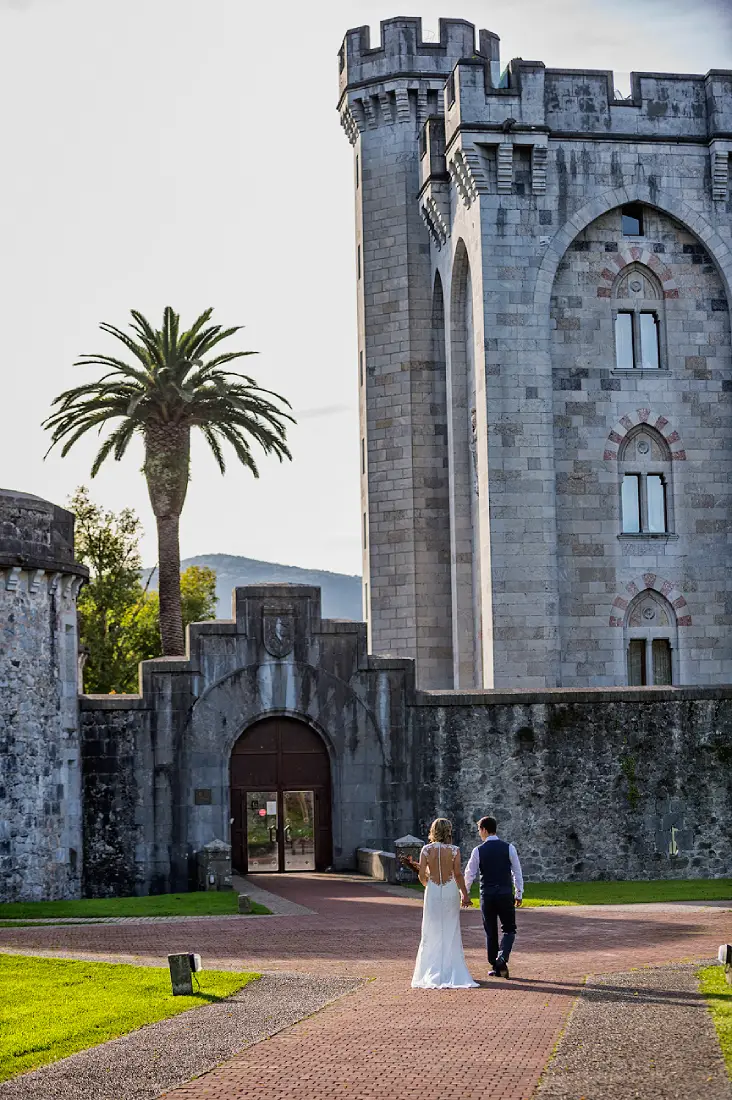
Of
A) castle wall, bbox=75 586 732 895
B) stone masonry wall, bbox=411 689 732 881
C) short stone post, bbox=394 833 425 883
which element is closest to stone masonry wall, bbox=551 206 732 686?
stone masonry wall, bbox=411 689 732 881

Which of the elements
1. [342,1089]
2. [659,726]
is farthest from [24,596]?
[342,1089]

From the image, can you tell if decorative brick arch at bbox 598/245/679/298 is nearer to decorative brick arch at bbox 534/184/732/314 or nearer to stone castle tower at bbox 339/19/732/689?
stone castle tower at bbox 339/19/732/689

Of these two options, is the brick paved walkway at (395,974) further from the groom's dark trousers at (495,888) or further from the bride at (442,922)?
the groom's dark trousers at (495,888)

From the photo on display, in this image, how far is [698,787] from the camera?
35281mm

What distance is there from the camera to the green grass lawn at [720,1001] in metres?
13.4

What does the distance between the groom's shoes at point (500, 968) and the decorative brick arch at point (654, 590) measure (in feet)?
78.6

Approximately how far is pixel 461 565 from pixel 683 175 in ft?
40.4

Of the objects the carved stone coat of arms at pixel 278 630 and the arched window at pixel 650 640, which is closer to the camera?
the carved stone coat of arms at pixel 278 630

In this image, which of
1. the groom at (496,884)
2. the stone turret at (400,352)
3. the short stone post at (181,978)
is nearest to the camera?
the short stone post at (181,978)

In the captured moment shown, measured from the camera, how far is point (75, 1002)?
16734 mm

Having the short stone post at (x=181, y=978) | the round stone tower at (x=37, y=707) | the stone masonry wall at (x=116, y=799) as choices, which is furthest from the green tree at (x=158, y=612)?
the short stone post at (x=181, y=978)

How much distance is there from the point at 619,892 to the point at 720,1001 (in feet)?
51.9

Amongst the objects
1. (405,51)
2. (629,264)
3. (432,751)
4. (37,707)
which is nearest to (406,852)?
(432,751)

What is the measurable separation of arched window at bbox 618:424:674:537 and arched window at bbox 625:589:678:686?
1858 millimetres
